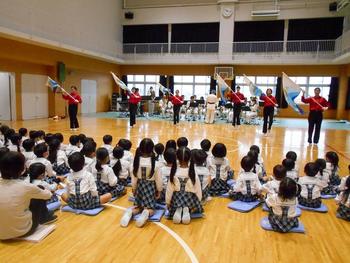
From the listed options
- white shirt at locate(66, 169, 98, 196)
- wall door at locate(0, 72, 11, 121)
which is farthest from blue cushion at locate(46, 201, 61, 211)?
wall door at locate(0, 72, 11, 121)

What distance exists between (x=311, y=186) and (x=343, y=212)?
464mm

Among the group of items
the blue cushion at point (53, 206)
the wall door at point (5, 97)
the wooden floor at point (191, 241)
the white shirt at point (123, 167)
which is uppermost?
the wall door at point (5, 97)

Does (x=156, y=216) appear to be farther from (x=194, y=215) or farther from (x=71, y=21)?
(x=71, y=21)

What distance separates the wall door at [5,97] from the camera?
549 inches

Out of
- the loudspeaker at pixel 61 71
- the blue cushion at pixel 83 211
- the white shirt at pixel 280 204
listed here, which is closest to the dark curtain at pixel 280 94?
the loudspeaker at pixel 61 71

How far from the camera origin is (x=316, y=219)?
147 inches

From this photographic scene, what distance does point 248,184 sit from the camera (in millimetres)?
4094

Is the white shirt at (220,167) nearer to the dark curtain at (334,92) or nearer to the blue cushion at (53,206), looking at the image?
the blue cushion at (53,206)

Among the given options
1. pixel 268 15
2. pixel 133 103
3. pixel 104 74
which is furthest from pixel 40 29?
pixel 268 15

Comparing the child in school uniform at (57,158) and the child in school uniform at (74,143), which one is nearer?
the child in school uniform at (57,158)

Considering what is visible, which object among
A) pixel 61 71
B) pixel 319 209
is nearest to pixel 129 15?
pixel 61 71

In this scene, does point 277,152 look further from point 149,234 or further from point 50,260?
point 50,260

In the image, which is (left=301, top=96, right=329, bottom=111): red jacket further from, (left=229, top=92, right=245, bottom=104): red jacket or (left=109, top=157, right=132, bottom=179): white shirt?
(left=109, top=157, right=132, bottom=179): white shirt

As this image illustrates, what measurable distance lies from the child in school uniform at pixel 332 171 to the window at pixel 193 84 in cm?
1668
